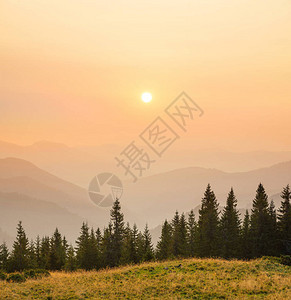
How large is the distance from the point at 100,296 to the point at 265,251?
37599mm

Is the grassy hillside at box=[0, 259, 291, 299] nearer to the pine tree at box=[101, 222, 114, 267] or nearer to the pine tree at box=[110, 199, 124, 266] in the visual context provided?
the pine tree at box=[110, 199, 124, 266]

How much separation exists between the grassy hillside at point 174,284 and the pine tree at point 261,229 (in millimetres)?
25860

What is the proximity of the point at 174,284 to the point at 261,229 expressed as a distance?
34.7 m

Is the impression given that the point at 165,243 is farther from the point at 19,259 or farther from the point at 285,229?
the point at 19,259

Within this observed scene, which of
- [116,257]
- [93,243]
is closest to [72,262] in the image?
[93,243]

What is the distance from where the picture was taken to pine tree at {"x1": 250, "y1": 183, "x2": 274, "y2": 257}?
4715 centimetres

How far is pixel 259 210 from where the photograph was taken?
49.0 metres

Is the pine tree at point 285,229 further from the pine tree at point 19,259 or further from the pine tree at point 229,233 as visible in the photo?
the pine tree at point 19,259

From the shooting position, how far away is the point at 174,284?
61.1 feet

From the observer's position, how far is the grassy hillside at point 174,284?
17.2 m

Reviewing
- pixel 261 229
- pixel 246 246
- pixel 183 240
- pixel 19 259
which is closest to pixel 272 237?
pixel 261 229

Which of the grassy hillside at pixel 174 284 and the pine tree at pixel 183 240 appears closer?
the grassy hillside at pixel 174 284

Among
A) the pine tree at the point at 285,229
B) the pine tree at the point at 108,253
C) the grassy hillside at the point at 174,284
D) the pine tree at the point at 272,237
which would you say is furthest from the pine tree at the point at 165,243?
the grassy hillside at the point at 174,284

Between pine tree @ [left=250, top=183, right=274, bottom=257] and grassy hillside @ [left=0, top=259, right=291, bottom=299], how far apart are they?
25860 millimetres
